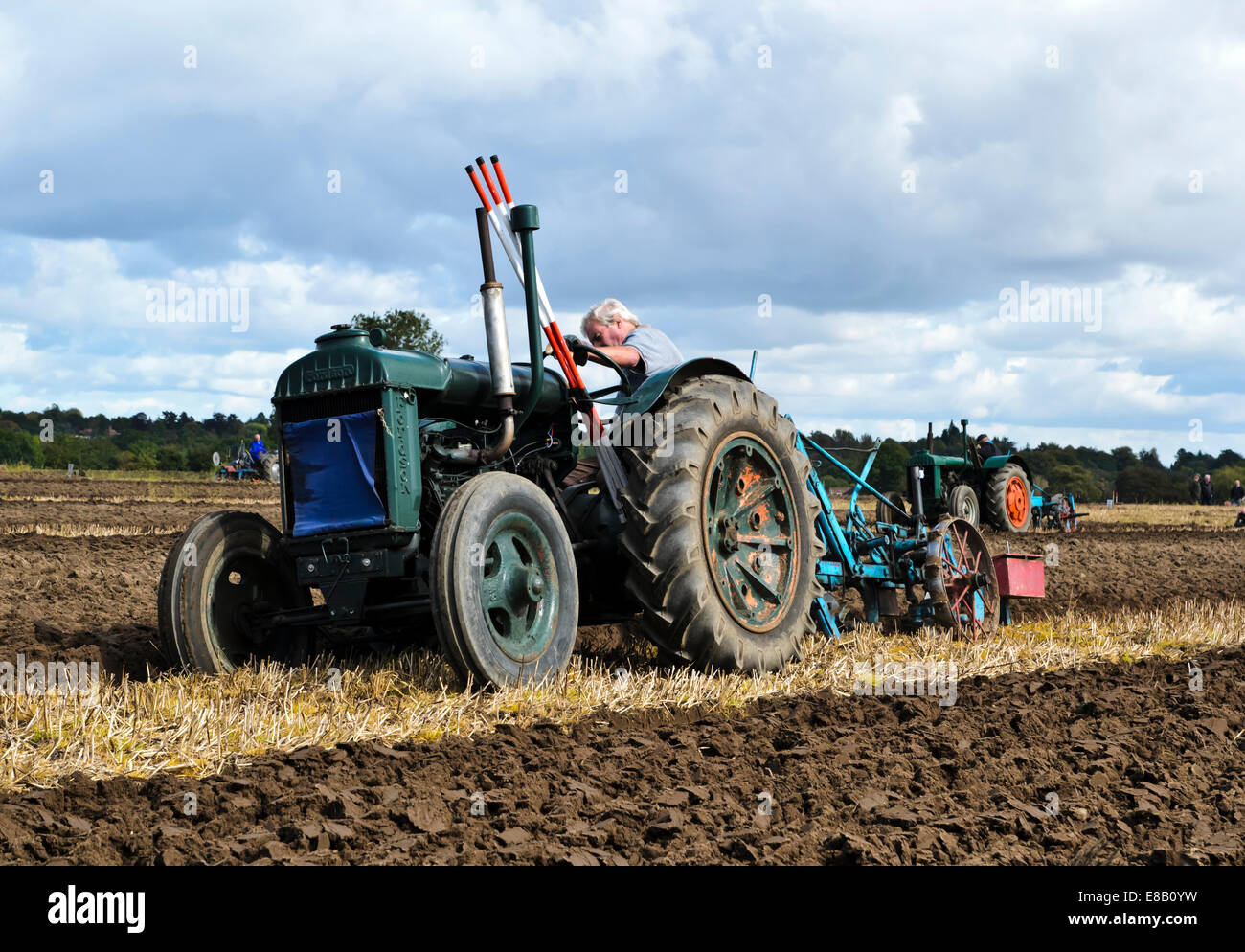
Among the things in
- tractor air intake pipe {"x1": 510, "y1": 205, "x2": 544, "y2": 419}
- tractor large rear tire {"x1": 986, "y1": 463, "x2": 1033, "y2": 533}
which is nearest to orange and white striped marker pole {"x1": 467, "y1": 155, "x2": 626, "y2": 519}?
tractor air intake pipe {"x1": 510, "y1": 205, "x2": 544, "y2": 419}

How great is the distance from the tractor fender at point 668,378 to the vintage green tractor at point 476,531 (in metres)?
0.02

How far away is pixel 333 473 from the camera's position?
5285mm

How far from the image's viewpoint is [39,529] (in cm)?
1513

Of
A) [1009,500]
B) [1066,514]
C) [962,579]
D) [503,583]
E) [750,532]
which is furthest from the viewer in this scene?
[1066,514]

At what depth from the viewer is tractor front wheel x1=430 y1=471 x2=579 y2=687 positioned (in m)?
4.67

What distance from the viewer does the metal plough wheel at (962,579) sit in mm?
7359

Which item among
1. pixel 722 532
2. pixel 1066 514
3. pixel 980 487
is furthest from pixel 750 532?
pixel 1066 514

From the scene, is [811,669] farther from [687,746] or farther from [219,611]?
[219,611]

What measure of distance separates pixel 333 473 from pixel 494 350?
0.93 metres

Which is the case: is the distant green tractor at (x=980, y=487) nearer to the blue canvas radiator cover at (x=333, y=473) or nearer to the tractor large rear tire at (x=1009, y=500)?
the tractor large rear tire at (x=1009, y=500)

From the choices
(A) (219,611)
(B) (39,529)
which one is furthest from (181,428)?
(A) (219,611)

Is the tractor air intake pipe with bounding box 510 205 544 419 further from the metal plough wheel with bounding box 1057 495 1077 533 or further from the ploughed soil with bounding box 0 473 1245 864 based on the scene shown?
the metal plough wheel with bounding box 1057 495 1077 533

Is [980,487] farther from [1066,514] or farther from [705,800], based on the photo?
[705,800]

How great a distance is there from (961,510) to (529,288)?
1316cm
